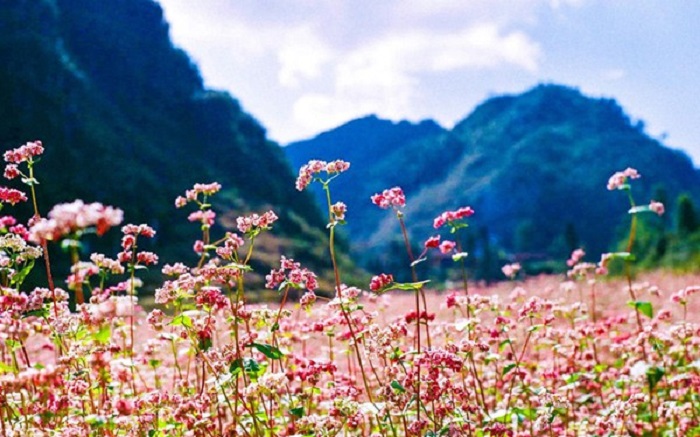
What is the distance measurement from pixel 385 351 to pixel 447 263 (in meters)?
128

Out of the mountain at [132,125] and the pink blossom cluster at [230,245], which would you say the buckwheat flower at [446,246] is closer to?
the pink blossom cluster at [230,245]

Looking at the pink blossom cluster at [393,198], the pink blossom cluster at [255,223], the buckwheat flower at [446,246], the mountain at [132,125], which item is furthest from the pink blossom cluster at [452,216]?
the mountain at [132,125]

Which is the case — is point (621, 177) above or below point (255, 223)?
above

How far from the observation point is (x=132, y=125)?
73.1 m

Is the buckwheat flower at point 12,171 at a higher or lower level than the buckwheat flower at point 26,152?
lower

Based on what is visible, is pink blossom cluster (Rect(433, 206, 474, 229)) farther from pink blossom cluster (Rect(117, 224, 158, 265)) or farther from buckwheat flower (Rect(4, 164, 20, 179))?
buckwheat flower (Rect(4, 164, 20, 179))

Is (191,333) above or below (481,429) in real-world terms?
above

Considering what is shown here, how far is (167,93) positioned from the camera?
82000mm

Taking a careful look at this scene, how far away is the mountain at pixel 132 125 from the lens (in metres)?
53.1

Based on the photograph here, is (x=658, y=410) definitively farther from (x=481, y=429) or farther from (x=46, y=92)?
(x=46, y=92)

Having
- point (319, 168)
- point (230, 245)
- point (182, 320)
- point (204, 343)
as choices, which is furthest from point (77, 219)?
point (319, 168)

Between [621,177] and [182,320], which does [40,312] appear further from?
[621,177]

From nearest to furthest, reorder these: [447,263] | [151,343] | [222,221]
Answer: [151,343], [222,221], [447,263]

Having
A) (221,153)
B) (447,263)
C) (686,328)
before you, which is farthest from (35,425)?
(447,263)
